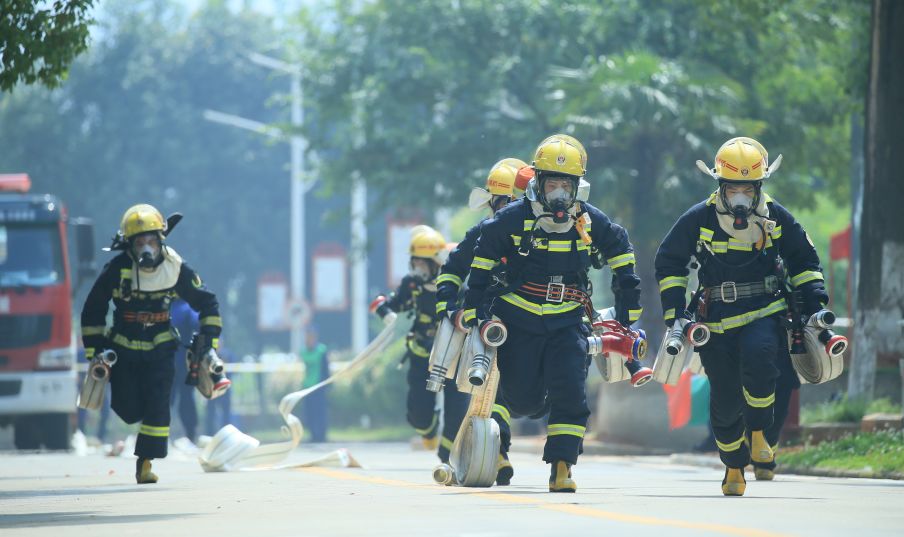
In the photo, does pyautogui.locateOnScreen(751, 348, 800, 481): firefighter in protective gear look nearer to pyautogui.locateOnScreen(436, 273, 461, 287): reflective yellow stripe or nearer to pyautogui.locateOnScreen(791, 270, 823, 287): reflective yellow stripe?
pyautogui.locateOnScreen(791, 270, 823, 287): reflective yellow stripe

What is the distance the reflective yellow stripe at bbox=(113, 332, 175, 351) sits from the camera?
14.8 m

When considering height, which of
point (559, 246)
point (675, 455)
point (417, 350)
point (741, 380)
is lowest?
point (675, 455)

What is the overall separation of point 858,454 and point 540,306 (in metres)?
4.87

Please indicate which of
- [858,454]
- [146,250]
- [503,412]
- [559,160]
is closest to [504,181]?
[503,412]

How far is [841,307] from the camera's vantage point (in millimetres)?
31953

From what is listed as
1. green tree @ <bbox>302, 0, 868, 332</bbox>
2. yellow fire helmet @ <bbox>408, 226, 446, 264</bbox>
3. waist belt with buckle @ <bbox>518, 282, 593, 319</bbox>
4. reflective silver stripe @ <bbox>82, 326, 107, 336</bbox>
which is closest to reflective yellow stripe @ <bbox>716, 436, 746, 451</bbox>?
waist belt with buckle @ <bbox>518, 282, 593, 319</bbox>

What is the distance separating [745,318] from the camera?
41.0 ft

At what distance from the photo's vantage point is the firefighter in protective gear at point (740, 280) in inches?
489

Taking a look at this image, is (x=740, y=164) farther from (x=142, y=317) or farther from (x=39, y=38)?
(x=39, y=38)

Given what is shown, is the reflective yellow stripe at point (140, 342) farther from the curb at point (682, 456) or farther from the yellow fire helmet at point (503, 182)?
the curb at point (682, 456)

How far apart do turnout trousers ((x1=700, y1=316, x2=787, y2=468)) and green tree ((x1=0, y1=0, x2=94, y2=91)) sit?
640 centimetres

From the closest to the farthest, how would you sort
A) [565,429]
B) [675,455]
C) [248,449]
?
[565,429], [248,449], [675,455]

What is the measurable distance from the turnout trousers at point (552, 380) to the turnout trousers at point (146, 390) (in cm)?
321

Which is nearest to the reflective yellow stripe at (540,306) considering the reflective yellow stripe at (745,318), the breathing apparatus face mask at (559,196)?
the breathing apparatus face mask at (559,196)
